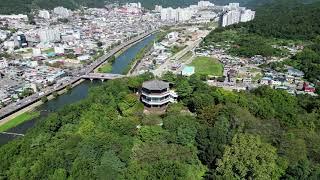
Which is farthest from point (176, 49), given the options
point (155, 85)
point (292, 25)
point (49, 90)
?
point (155, 85)

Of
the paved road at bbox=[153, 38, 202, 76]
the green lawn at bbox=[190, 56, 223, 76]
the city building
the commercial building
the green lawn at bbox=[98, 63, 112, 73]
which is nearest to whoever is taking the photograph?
the city building

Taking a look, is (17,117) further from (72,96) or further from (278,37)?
(278,37)

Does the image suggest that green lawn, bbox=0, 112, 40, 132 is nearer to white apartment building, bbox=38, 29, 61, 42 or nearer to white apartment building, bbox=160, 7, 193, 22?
white apartment building, bbox=38, 29, 61, 42

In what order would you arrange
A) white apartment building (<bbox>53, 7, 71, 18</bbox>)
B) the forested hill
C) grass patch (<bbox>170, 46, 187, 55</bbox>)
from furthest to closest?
white apartment building (<bbox>53, 7, 71, 18</bbox>) < the forested hill < grass patch (<bbox>170, 46, 187, 55</bbox>)

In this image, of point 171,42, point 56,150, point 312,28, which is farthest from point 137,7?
point 56,150

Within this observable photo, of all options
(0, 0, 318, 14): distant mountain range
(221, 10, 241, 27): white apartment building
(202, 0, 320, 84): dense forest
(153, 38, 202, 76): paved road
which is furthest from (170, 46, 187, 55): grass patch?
(0, 0, 318, 14): distant mountain range

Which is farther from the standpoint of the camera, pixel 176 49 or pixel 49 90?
pixel 176 49

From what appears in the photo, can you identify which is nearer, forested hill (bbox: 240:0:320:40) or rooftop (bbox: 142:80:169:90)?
rooftop (bbox: 142:80:169:90)
